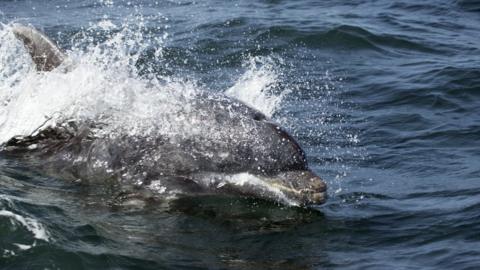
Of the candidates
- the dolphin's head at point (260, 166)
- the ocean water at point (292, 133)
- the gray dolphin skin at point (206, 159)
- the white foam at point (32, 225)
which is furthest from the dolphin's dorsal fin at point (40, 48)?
the white foam at point (32, 225)

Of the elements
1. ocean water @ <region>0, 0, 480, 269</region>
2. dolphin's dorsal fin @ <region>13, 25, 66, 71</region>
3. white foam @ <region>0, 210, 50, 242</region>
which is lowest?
ocean water @ <region>0, 0, 480, 269</region>

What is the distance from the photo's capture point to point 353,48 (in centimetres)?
1568

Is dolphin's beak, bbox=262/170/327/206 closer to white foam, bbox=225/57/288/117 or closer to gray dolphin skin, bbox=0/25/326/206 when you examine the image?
gray dolphin skin, bbox=0/25/326/206

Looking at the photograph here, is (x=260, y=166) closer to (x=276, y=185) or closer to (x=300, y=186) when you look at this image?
(x=276, y=185)

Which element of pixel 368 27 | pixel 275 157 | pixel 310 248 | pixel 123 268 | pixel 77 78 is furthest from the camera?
pixel 368 27

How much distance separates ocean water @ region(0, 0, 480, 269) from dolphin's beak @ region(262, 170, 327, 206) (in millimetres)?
194

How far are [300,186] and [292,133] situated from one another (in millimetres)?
3241

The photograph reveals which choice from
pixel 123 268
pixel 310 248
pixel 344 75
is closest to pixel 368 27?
pixel 344 75

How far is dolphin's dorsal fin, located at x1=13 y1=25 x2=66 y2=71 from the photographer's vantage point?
9078mm

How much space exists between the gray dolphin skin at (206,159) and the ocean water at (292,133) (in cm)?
15

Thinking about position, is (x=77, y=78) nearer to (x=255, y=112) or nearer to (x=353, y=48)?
(x=255, y=112)

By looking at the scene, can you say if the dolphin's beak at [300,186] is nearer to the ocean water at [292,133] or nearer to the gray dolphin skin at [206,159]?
the gray dolphin skin at [206,159]

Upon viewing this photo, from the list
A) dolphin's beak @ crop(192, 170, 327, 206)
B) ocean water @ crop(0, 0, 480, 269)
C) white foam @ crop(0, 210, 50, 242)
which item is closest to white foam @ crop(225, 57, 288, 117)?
ocean water @ crop(0, 0, 480, 269)

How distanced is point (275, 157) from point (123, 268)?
194 cm
